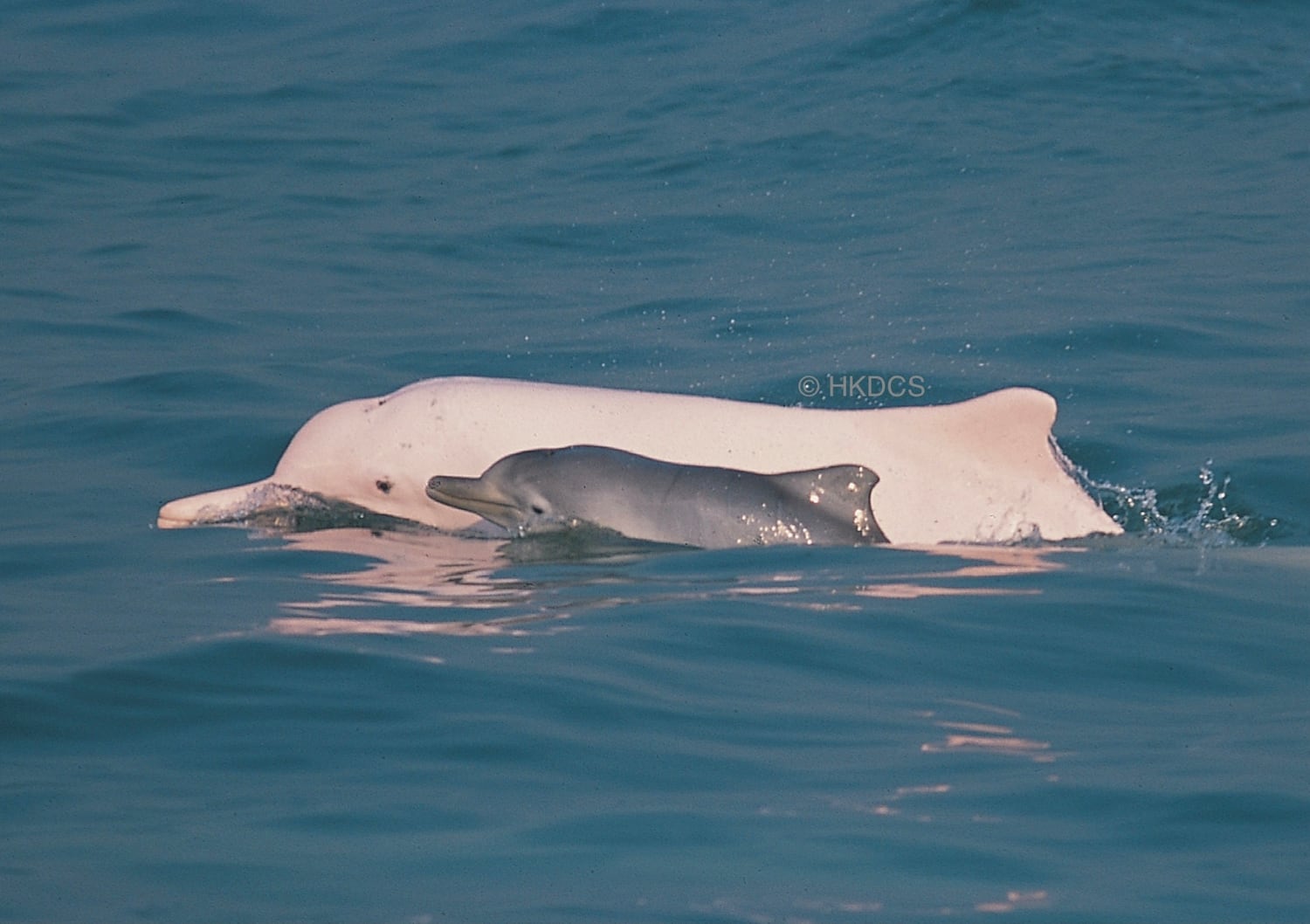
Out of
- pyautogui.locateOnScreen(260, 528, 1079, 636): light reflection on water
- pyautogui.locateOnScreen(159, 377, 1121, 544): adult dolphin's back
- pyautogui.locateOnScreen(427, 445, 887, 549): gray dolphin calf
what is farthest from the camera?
pyautogui.locateOnScreen(159, 377, 1121, 544): adult dolphin's back

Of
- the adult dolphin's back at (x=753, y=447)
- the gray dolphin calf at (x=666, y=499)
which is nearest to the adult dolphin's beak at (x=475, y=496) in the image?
the gray dolphin calf at (x=666, y=499)

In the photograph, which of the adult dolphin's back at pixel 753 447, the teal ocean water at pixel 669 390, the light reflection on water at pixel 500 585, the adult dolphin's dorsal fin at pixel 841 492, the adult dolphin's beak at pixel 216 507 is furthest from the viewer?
the adult dolphin's beak at pixel 216 507

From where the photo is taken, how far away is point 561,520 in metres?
8.42

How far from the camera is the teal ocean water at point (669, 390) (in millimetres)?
4859

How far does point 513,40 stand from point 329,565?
67.8ft

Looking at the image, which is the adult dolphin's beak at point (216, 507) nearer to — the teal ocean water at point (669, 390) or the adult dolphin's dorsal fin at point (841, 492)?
the teal ocean water at point (669, 390)

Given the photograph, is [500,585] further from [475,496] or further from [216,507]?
[216,507]

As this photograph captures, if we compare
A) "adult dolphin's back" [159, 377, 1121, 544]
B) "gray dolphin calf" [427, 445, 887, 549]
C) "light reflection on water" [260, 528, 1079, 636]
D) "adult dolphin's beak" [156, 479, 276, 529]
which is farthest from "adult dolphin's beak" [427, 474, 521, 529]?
"adult dolphin's beak" [156, 479, 276, 529]

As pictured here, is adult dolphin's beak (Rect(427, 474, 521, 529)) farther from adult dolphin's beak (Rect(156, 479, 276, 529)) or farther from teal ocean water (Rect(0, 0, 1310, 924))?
adult dolphin's beak (Rect(156, 479, 276, 529))

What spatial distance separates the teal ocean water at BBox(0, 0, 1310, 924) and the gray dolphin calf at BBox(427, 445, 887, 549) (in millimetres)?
209

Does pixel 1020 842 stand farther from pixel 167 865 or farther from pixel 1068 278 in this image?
pixel 1068 278

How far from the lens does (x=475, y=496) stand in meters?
8.46

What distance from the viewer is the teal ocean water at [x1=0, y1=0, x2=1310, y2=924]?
4.86 meters

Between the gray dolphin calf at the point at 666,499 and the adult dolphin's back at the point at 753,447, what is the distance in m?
0.17
